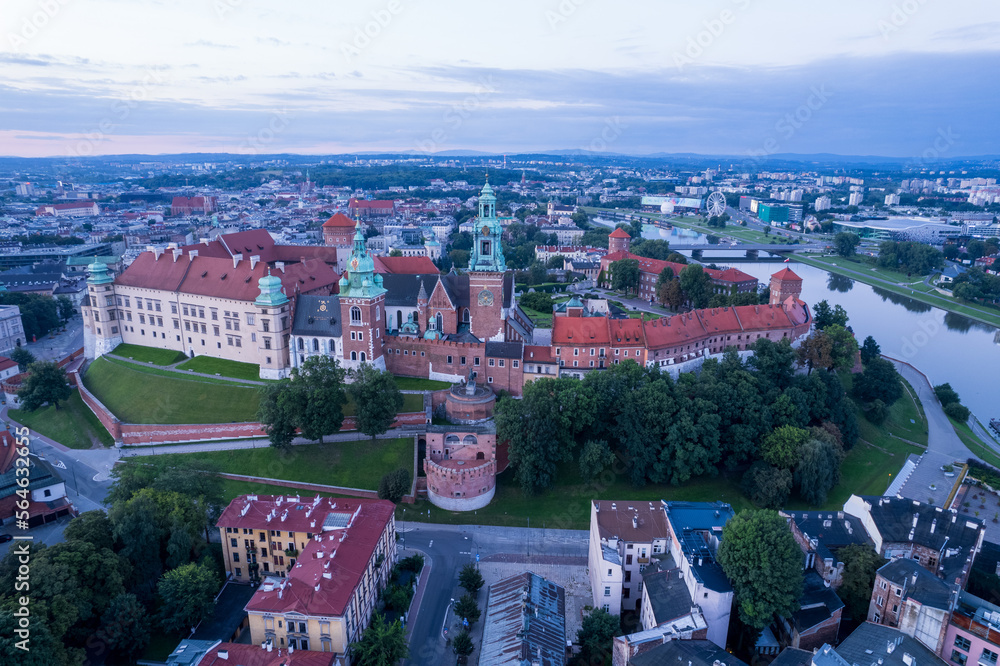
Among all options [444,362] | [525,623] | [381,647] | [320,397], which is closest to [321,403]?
[320,397]

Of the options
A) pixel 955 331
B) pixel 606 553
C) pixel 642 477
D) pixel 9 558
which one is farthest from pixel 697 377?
pixel 955 331

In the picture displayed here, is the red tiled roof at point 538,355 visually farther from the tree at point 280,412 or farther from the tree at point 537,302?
the tree at point 537,302

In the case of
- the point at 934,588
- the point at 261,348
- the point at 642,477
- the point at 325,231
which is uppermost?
the point at 325,231

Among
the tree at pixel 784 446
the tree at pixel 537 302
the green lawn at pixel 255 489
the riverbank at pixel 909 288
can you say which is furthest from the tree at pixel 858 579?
the riverbank at pixel 909 288

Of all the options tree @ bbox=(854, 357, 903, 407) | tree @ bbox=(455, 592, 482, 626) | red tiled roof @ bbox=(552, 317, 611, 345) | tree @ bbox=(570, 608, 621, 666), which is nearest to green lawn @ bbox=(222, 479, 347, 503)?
tree @ bbox=(455, 592, 482, 626)

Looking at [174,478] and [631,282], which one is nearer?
[174,478]

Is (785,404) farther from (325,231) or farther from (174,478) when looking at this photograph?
(325,231)

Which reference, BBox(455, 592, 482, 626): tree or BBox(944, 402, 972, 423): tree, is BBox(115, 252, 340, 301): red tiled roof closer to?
BBox(455, 592, 482, 626): tree
